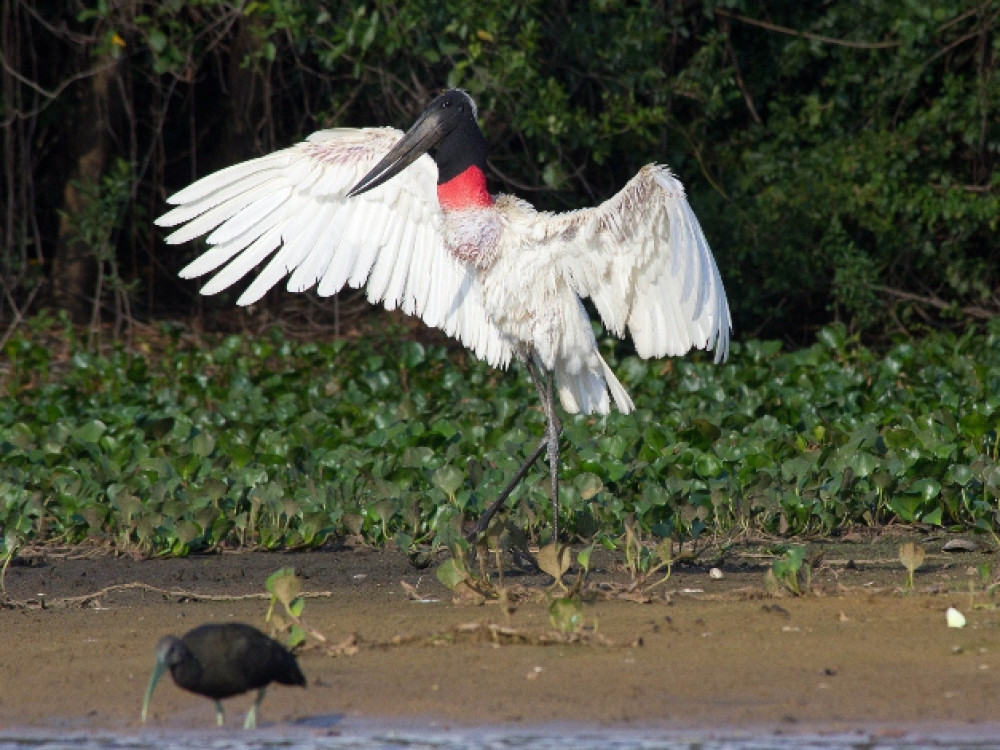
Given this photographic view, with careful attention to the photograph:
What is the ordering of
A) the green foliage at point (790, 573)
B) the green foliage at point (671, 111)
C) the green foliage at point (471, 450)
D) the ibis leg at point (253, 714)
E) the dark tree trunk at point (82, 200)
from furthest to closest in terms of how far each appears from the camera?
1. the dark tree trunk at point (82, 200)
2. the green foliage at point (671, 111)
3. the green foliage at point (471, 450)
4. the green foliage at point (790, 573)
5. the ibis leg at point (253, 714)

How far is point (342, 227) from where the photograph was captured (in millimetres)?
5660

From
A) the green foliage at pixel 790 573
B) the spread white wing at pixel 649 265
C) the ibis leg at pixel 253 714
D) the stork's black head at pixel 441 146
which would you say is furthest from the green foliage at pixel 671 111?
the ibis leg at pixel 253 714

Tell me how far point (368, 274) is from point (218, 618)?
1696mm

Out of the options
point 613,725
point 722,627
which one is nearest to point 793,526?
point 722,627

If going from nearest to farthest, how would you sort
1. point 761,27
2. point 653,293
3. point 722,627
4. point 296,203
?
point 722,627 → point 653,293 → point 296,203 → point 761,27

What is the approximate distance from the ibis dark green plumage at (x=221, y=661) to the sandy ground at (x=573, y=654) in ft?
0.80

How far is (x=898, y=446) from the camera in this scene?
5.80 m

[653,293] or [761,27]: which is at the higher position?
[761,27]

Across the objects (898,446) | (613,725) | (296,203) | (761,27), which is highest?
(761,27)

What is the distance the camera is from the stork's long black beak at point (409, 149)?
5.49m

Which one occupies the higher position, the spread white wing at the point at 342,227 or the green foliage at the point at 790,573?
the spread white wing at the point at 342,227

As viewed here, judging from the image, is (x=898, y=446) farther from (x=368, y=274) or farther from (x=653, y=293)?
(x=368, y=274)

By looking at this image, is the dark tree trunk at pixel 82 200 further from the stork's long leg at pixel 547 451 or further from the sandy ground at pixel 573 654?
the sandy ground at pixel 573 654

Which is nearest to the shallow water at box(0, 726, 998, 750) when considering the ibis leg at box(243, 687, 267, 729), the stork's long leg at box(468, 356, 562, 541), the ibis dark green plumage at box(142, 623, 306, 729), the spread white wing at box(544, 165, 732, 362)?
the ibis leg at box(243, 687, 267, 729)
